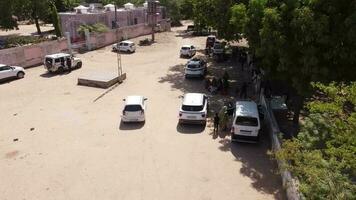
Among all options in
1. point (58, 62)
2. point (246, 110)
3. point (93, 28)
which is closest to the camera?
point (246, 110)

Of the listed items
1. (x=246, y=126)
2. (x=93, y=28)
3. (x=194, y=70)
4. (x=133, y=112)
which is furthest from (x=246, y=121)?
(x=93, y=28)

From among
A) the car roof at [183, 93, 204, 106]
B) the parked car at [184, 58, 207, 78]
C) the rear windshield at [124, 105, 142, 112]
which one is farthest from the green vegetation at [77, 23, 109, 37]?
the car roof at [183, 93, 204, 106]

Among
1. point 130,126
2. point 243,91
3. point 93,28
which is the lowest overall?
point 130,126

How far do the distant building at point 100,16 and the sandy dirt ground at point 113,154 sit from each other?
930 inches

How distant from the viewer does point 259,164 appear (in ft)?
56.5

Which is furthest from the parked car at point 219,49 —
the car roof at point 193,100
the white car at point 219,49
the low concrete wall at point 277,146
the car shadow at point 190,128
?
the car shadow at point 190,128

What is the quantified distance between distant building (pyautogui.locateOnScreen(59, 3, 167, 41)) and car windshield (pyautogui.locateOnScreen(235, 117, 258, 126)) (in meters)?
33.0

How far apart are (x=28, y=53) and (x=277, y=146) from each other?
27.5 meters

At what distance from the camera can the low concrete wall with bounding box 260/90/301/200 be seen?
1332 centimetres

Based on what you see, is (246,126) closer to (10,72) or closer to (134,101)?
(134,101)

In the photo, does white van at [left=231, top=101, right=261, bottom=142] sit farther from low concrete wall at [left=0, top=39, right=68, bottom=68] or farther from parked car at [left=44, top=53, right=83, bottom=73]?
low concrete wall at [left=0, top=39, right=68, bottom=68]

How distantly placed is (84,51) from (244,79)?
67.9ft

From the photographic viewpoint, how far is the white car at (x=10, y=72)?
30144mm

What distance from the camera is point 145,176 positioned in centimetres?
1602
